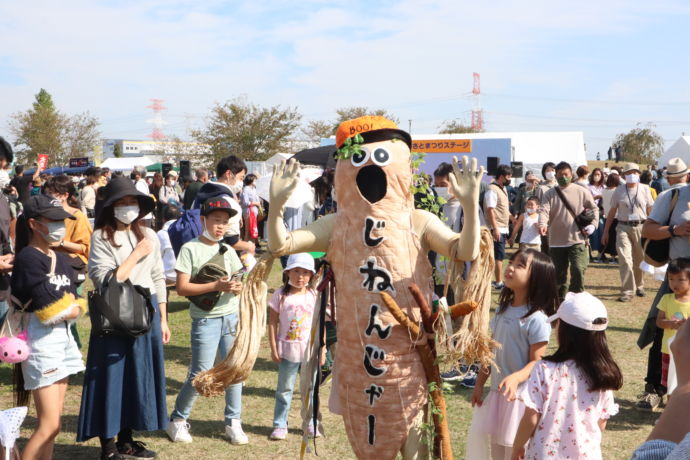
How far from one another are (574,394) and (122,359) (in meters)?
2.79

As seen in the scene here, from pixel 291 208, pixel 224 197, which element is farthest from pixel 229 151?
pixel 224 197

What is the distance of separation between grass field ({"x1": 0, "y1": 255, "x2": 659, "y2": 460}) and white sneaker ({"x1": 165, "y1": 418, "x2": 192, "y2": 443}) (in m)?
0.06

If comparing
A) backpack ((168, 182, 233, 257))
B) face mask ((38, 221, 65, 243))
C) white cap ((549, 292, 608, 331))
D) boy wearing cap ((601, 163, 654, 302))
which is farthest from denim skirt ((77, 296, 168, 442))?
boy wearing cap ((601, 163, 654, 302))

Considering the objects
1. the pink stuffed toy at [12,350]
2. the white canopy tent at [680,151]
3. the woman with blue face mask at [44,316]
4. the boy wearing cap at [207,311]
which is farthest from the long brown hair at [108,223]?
the white canopy tent at [680,151]

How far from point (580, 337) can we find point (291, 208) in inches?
241

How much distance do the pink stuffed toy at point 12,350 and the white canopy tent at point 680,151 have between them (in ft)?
55.7

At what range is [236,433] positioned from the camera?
4.89m

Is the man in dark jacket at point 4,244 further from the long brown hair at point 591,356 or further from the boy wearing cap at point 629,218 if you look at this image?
the boy wearing cap at point 629,218

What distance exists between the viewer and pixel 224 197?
4902 millimetres

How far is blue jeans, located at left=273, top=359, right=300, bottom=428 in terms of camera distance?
4957 millimetres

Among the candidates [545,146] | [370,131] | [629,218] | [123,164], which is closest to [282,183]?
[370,131]

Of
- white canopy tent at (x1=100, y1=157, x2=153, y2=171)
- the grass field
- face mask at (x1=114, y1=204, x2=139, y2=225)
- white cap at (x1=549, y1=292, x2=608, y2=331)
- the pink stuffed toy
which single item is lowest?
the grass field

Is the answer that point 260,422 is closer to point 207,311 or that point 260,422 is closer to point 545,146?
point 207,311

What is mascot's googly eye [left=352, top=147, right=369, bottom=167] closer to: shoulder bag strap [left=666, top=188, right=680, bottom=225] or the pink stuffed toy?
the pink stuffed toy
